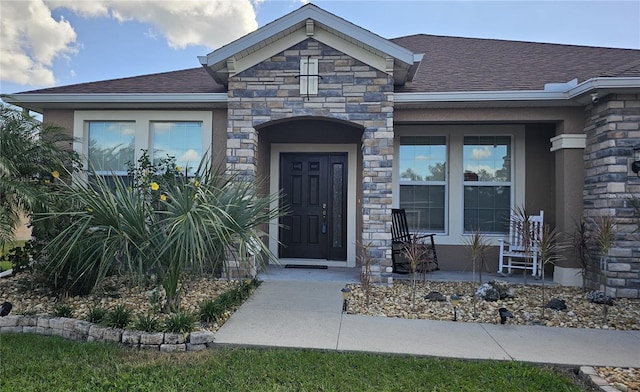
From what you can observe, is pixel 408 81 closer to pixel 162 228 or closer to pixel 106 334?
pixel 162 228

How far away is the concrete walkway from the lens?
3527 millimetres

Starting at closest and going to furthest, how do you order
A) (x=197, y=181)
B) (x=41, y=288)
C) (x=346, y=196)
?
1. (x=197, y=181)
2. (x=41, y=288)
3. (x=346, y=196)

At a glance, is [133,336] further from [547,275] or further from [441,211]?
[547,275]

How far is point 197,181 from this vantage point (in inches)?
156

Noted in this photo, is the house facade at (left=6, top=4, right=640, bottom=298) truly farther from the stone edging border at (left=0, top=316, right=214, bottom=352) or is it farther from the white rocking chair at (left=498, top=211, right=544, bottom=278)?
the stone edging border at (left=0, top=316, right=214, bottom=352)

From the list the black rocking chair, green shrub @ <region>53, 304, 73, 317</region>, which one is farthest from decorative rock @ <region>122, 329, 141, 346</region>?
the black rocking chair

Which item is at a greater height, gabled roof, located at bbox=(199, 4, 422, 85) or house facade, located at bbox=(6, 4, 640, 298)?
gabled roof, located at bbox=(199, 4, 422, 85)

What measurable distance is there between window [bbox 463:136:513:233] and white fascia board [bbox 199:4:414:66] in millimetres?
2516

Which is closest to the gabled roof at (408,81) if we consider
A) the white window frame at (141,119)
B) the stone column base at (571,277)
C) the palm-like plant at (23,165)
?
the white window frame at (141,119)

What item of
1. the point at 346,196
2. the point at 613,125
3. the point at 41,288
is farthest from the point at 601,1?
the point at 41,288

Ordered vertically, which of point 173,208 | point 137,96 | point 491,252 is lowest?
point 491,252

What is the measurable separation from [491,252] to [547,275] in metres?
1.00

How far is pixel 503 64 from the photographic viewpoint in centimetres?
763

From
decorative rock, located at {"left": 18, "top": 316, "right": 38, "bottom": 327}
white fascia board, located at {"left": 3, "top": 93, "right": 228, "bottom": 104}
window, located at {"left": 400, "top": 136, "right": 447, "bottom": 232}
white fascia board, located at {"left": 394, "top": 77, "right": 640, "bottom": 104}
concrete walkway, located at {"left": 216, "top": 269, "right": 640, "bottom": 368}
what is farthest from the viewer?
window, located at {"left": 400, "top": 136, "right": 447, "bottom": 232}
